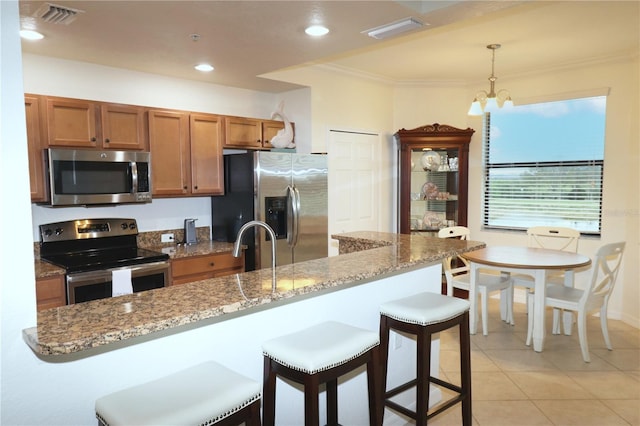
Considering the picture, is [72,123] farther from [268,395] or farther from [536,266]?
[536,266]

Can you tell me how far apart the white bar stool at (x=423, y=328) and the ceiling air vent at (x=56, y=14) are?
233 centimetres

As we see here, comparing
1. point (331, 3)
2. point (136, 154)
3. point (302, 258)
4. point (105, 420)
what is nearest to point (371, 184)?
point (302, 258)

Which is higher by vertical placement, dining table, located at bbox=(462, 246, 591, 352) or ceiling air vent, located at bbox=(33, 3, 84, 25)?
ceiling air vent, located at bbox=(33, 3, 84, 25)

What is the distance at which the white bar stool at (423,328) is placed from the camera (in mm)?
2053

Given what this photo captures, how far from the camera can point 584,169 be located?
A: 4.85m

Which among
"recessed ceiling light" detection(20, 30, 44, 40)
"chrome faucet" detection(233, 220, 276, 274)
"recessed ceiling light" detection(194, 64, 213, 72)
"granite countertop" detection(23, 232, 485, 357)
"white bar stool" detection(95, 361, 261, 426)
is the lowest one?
"white bar stool" detection(95, 361, 261, 426)

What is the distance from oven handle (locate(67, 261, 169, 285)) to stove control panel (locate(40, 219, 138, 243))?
2.10 feet

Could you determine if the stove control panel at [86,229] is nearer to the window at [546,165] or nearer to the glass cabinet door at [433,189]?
the glass cabinet door at [433,189]

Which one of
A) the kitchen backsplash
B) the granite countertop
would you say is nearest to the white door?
the kitchen backsplash

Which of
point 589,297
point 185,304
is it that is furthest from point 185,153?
point 589,297

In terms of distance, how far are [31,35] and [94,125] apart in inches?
29.0

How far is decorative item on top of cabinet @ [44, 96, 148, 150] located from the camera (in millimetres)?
3291

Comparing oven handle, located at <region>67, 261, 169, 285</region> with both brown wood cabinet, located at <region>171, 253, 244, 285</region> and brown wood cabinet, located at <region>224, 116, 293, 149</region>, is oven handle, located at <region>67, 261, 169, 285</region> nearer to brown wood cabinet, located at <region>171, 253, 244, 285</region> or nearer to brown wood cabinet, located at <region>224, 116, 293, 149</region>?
brown wood cabinet, located at <region>171, 253, 244, 285</region>

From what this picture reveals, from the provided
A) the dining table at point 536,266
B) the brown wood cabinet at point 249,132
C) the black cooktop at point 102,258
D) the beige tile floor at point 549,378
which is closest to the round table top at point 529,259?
the dining table at point 536,266
